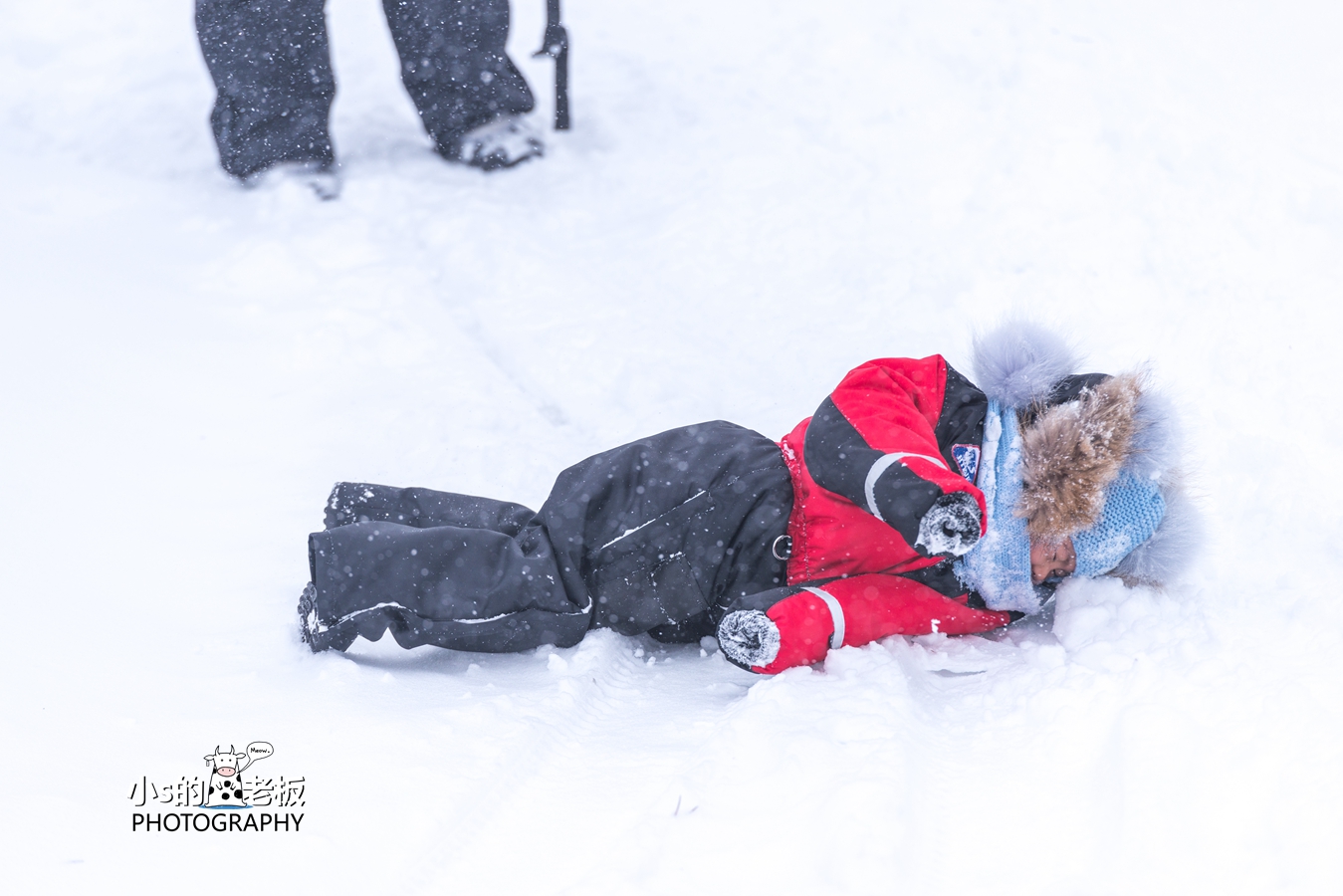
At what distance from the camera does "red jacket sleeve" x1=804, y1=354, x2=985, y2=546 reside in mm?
1754

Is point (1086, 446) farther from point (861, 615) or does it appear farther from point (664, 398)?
point (664, 398)

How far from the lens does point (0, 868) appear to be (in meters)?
1.21

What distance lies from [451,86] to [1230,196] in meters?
2.71

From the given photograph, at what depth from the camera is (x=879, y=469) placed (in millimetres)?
1825

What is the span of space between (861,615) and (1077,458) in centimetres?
50

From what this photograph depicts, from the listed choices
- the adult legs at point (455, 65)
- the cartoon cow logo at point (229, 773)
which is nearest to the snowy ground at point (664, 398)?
the cartoon cow logo at point (229, 773)

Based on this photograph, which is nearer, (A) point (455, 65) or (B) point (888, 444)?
(B) point (888, 444)

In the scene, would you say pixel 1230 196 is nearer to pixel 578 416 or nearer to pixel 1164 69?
pixel 1164 69

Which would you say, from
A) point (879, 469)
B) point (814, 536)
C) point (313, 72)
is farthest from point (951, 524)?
point (313, 72)

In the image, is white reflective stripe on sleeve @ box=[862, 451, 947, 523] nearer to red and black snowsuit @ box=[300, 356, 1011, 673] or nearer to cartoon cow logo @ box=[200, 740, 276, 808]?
red and black snowsuit @ box=[300, 356, 1011, 673]

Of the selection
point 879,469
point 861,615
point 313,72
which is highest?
point 313,72

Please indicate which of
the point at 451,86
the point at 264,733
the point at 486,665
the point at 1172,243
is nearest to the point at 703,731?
the point at 486,665

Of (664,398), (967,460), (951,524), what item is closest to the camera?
(951,524)

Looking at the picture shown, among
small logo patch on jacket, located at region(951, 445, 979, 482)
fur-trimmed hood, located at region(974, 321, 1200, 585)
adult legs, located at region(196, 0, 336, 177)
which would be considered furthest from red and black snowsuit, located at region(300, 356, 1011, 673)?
adult legs, located at region(196, 0, 336, 177)
